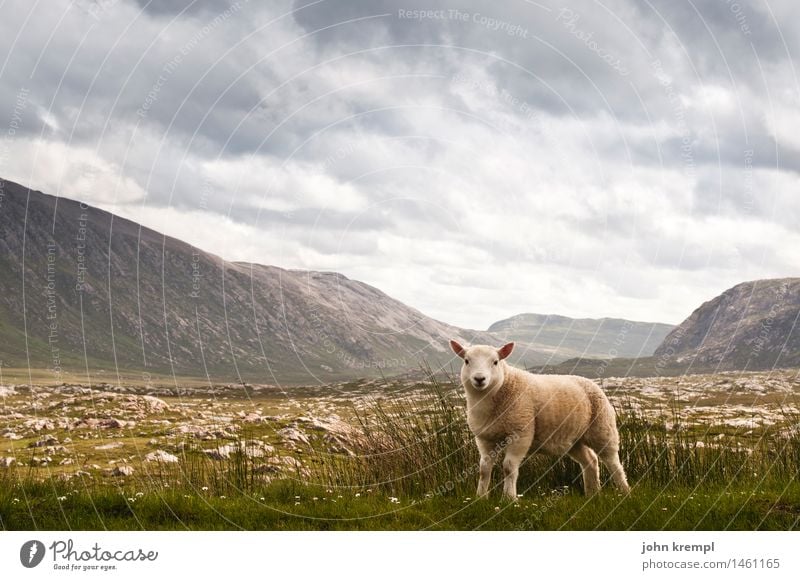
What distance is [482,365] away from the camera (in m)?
11.8

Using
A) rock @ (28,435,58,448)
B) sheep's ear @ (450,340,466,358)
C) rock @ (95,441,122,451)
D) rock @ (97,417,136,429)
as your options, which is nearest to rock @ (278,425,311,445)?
rock @ (95,441,122,451)

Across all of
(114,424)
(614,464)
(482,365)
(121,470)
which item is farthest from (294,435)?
(482,365)

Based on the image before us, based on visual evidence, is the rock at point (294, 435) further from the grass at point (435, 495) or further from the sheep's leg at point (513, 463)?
the sheep's leg at point (513, 463)

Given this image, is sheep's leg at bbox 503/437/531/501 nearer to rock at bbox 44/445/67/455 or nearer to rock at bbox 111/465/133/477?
rock at bbox 111/465/133/477

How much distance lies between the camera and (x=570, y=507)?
1119 cm

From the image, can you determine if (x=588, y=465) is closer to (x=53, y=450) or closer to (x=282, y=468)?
(x=282, y=468)

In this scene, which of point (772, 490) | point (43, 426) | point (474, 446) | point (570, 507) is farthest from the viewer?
point (43, 426)

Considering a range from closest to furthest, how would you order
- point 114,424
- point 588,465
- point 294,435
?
point 588,465, point 294,435, point 114,424

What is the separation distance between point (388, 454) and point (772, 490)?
23.9ft

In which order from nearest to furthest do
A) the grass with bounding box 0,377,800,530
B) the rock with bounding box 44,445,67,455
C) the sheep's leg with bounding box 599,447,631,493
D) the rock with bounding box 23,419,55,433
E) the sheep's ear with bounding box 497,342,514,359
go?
the grass with bounding box 0,377,800,530, the sheep's ear with bounding box 497,342,514,359, the sheep's leg with bounding box 599,447,631,493, the rock with bounding box 44,445,67,455, the rock with bounding box 23,419,55,433

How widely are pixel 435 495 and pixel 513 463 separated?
Answer: 1.66 m

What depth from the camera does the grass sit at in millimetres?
10773

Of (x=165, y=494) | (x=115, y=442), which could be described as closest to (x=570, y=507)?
(x=165, y=494)
